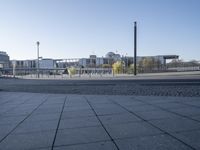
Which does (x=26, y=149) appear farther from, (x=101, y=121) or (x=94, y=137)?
(x=101, y=121)

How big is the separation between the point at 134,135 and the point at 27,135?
227 cm

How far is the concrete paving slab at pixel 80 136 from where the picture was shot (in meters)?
4.58

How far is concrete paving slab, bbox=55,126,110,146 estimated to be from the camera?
4.58 m

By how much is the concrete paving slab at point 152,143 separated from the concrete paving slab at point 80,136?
480 millimetres

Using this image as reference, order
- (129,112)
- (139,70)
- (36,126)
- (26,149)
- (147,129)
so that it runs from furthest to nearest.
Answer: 1. (139,70)
2. (129,112)
3. (36,126)
4. (147,129)
5. (26,149)

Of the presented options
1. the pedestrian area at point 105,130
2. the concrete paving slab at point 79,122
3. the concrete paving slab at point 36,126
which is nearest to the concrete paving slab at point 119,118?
the pedestrian area at point 105,130

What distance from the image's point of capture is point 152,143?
4.24 meters

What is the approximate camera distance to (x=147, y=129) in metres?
5.16

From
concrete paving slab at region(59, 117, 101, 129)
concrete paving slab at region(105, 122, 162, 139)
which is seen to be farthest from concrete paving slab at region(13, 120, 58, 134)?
concrete paving slab at region(105, 122, 162, 139)

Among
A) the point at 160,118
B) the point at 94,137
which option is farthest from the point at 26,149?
the point at 160,118

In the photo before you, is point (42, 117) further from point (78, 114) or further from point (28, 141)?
point (28, 141)

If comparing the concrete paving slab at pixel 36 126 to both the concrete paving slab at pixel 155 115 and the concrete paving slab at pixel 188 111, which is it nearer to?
the concrete paving slab at pixel 155 115

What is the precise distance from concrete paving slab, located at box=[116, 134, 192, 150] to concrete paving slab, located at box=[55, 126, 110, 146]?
48 cm

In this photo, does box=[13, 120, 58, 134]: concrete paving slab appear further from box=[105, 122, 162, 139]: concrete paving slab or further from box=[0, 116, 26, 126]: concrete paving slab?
box=[105, 122, 162, 139]: concrete paving slab
